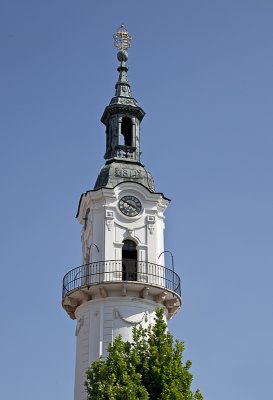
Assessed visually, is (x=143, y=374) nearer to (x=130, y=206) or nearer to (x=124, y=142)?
(x=130, y=206)

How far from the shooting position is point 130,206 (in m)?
34.9

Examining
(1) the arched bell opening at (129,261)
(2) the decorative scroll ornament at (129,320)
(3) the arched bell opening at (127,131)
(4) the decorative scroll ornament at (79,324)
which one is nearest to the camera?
(2) the decorative scroll ornament at (129,320)

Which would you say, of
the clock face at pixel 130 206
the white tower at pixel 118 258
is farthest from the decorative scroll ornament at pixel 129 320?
Answer: the clock face at pixel 130 206

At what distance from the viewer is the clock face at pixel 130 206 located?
34719 millimetres

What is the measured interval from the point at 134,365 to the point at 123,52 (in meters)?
21.5

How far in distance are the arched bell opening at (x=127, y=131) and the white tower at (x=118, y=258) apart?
11 centimetres

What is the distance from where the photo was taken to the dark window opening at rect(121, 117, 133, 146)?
38188 millimetres

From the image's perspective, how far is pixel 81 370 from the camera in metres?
32.0

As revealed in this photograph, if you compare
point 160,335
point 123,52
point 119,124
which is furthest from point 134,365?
point 123,52

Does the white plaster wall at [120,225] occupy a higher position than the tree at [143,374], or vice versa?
the white plaster wall at [120,225]

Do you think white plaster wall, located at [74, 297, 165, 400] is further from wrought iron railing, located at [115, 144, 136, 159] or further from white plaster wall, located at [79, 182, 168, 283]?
wrought iron railing, located at [115, 144, 136, 159]

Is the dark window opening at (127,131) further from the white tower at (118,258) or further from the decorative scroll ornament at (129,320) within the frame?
the decorative scroll ornament at (129,320)

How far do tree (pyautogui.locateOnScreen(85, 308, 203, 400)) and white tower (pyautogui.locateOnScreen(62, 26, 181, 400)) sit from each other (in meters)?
6.10

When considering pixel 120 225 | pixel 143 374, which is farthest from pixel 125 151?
pixel 143 374
